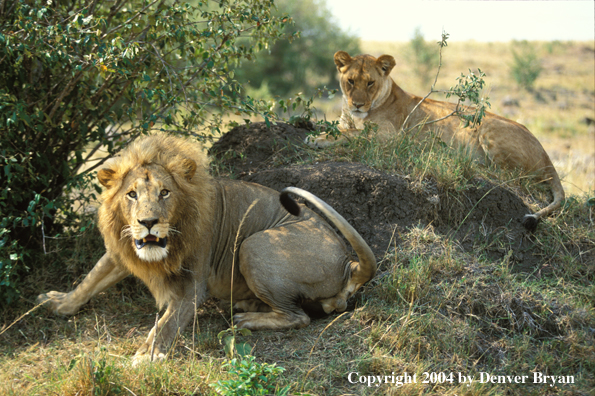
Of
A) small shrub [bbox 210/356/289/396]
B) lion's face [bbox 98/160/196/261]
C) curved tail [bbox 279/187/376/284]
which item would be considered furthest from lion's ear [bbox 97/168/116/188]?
small shrub [bbox 210/356/289/396]

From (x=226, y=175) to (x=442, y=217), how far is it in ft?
6.99

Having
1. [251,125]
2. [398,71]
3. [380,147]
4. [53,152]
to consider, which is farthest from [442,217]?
[398,71]

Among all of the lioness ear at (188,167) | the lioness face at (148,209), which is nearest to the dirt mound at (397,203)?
the lioness ear at (188,167)

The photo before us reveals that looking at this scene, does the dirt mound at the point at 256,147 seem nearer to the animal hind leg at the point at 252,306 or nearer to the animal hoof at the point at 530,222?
the animal hind leg at the point at 252,306

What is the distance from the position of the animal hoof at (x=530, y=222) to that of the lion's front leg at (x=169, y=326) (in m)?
2.98

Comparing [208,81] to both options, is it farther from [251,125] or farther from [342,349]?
[342,349]

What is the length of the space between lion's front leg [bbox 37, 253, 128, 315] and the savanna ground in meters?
0.11

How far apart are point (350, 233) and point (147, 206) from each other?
53.2 inches

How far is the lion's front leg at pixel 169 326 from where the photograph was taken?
3516mm

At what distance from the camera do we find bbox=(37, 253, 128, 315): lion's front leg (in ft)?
13.5

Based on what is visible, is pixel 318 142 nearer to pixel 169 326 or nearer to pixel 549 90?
pixel 169 326

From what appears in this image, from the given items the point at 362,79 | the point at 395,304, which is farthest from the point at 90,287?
the point at 362,79

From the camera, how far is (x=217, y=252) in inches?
165

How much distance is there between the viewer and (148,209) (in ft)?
11.0
